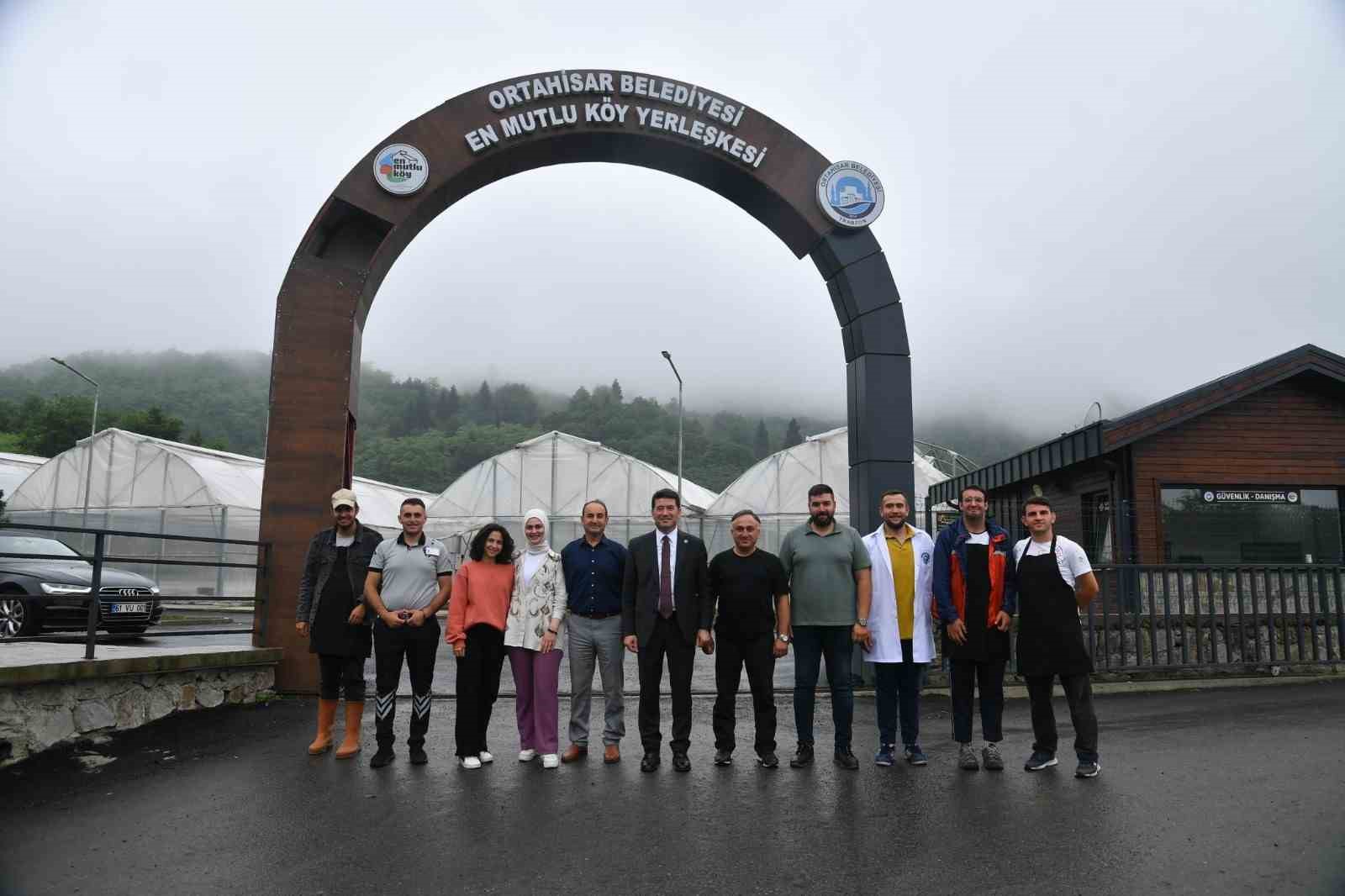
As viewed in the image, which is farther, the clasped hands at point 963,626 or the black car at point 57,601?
the black car at point 57,601

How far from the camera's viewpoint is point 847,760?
5.97 metres

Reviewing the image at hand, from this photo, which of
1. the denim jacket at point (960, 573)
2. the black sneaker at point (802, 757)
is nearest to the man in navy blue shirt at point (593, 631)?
the black sneaker at point (802, 757)

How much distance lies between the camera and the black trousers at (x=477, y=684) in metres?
6.15

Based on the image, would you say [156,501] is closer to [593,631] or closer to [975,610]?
[593,631]

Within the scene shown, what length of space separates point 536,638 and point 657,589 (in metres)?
0.85

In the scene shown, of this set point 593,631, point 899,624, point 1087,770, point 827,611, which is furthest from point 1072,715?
point 593,631

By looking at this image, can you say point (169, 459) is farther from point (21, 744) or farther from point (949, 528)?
point (949, 528)

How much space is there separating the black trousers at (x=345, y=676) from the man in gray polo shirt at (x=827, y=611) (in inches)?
114

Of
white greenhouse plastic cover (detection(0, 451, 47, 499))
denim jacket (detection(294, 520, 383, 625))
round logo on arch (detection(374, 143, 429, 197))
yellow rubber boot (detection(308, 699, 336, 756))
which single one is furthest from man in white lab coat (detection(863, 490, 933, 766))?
white greenhouse plastic cover (detection(0, 451, 47, 499))

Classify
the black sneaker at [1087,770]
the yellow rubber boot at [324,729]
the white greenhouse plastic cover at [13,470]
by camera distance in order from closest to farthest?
the black sneaker at [1087,770] → the yellow rubber boot at [324,729] → the white greenhouse plastic cover at [13,470]

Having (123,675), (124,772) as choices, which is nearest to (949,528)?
(124,772)

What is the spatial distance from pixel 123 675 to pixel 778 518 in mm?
25955

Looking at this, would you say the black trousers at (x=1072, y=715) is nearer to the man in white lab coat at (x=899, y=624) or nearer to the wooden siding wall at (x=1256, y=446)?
the man in white lab coat at (x=899, y=624)

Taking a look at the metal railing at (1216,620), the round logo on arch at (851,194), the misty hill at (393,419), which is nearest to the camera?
the round logo on arch at (851,194)
